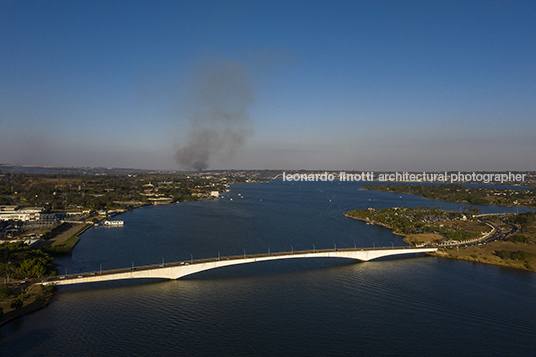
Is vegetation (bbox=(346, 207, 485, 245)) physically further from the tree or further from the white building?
the white building

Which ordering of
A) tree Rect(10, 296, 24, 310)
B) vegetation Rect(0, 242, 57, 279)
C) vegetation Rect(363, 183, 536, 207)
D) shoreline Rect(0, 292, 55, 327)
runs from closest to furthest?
shoreline Rect(0, 292, 55, 327)
tree Rect(10, 296, 24, 310)
vegetation Rect(0, 242, 57, 279)
vegetation Rect(363, 183, 536, 207)

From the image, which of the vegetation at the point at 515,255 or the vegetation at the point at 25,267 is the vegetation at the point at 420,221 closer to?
the vegetation at the point at 515,255

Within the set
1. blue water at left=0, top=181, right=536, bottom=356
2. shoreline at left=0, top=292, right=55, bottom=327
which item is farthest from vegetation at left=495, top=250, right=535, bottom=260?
shoreline at left=0, top=292, right=55, bottom=327

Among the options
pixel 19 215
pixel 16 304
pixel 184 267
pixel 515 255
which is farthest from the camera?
pixel 19 215

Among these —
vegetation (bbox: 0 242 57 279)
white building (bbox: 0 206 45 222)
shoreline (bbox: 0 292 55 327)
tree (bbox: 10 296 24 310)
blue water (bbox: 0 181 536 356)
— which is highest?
white building (bbox: 0 206 45 222)

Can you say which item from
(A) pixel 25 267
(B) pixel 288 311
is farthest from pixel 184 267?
(A) pixel 25 267

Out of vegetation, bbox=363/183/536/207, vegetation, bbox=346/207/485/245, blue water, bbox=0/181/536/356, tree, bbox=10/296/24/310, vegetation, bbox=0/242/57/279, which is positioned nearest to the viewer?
blue water, bbox=0/181/536/356

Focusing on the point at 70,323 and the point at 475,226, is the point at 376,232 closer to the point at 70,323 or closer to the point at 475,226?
the point at 475,226

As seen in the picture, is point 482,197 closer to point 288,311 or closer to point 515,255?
point 515,255
